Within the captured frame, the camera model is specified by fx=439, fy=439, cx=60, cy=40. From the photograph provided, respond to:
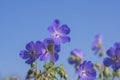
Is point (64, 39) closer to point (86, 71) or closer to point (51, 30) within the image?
point (51, 30)

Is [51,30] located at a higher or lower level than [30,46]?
higher

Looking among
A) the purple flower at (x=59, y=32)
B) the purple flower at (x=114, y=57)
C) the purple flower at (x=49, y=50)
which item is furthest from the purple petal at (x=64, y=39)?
the purple flower at (x=114, y=57)

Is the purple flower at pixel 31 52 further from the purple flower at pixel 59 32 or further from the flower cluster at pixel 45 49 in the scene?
the purple flower at pixel 59 32

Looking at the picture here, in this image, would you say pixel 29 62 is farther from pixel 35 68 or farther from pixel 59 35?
pixel 59 35

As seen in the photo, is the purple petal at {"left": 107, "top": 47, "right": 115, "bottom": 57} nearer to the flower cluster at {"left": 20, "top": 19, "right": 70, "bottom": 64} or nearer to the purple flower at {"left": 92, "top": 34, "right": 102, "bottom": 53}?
the flower cluster at {"left": 20, "top": 19, "right": 70, "bottom": 64}

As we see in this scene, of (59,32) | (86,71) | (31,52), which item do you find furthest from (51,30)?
(86,71)

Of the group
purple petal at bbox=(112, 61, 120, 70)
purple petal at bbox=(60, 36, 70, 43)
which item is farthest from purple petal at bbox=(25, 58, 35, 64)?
purple petal at bbox=(112, 61, 120, 70)
